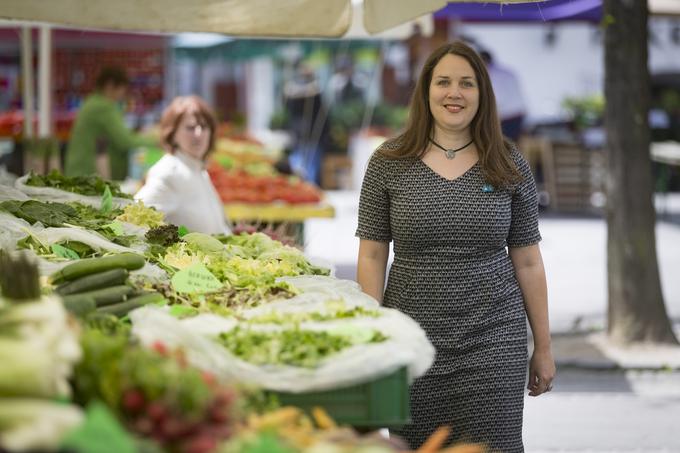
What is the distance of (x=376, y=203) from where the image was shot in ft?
16.2

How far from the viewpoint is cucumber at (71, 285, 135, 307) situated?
3896 mm

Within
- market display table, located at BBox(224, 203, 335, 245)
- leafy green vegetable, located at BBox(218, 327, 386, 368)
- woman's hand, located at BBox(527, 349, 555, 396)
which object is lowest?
woman's hand, located at BBox(527, 349, 555, 396)

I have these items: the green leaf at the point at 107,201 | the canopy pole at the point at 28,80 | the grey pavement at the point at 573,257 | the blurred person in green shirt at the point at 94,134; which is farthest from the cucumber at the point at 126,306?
the canopy pole at the point at 28,80

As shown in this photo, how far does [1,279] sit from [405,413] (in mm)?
1277

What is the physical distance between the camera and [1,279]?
3.70m

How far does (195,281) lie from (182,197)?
329cm

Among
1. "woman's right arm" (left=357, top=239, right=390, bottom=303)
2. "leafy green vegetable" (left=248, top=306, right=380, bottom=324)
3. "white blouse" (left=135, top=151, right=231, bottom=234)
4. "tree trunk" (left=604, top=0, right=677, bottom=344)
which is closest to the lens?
"leafy green vegetable" (left=248, top=306, right=380, bottom=324)

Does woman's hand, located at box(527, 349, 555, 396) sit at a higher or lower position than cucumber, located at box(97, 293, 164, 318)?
lower

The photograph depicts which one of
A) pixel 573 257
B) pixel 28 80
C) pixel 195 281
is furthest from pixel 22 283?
pixel 573 257

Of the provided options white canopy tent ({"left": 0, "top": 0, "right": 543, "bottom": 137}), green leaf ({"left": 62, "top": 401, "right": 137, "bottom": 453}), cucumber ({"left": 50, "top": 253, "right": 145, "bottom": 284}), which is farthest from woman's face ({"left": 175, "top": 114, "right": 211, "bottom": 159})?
green leaf ({"left": 62, "top": 401, "right": 137, "bottom": 453})

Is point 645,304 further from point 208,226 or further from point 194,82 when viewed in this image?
point 194,82

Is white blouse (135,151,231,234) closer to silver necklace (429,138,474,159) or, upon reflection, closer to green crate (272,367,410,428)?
silver necklace (429,138,474,159)

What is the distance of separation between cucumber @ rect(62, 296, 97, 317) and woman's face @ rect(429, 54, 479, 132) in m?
1.72

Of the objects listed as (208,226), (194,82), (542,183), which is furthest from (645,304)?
(194,82)
